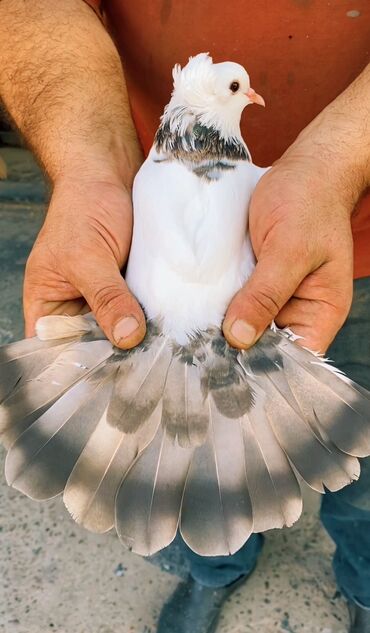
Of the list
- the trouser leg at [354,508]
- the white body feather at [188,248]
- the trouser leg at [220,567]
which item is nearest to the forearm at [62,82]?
the white body feather at [188,248]

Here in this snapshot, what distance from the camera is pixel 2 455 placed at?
7.82 feet

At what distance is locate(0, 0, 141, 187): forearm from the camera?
173 cm

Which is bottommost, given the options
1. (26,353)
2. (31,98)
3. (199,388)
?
(26,353)

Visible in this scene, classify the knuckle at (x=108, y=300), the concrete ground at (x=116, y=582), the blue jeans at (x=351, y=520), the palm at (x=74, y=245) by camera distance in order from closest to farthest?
the knuckle at (x=108, y=300), the palm at (x=74, y=245), the blue jeans at (x=351, y=520), the concrete ground at (x=116, y=582)

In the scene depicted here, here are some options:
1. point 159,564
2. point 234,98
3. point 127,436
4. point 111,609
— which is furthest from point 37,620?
point 234,98

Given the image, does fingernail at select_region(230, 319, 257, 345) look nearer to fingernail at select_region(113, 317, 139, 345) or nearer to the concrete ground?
fingernail at select_region(113, 317, 139, 345)

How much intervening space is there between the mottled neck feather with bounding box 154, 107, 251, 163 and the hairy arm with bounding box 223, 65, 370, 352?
0.35ft

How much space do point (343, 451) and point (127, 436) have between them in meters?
0.38

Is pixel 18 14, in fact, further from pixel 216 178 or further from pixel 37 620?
pixel 37 620

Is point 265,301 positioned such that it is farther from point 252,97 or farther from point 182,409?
point 252,97

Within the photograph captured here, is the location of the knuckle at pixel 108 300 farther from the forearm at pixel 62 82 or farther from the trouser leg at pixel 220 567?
the trouser leg at pixel 220 567

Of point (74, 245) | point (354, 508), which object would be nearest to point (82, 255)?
point (74, 245)

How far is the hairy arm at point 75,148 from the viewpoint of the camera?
1.41 metres

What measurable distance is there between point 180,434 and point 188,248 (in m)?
0.35
